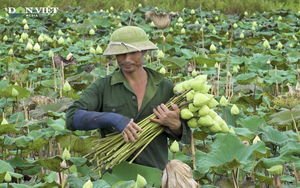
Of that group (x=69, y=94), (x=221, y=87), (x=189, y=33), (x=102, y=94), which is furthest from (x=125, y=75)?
(x=189, y=33)

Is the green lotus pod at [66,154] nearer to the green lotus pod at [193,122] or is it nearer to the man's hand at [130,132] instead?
the man's hand at [130,132]

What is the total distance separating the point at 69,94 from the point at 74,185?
5.49 ft

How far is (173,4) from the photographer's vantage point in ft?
34.4

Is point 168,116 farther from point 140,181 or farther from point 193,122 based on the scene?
point 140,181

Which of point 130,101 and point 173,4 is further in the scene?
point 173,4

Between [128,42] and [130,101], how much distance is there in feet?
0.94

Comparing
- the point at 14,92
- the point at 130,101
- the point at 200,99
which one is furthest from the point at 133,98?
the point at 14,92

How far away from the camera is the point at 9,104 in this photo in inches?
144

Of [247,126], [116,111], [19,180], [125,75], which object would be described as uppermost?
[125,75]

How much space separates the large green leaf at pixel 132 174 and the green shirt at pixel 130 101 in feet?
0.67

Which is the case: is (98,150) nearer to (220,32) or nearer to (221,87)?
(221,87)

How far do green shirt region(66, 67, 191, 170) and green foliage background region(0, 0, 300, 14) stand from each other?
304 inches

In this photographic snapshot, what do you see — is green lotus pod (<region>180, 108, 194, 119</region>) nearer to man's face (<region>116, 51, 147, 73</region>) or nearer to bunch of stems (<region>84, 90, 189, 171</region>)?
bunch of stems (<region>84, 90, 189, 171</region>)

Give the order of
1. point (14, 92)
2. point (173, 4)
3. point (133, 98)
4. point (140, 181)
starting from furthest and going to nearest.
Answer: point (173, 4) < point (14, 92) < point (133, 98) < point (140, 181)
